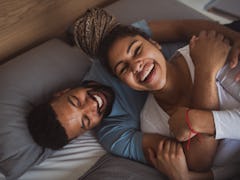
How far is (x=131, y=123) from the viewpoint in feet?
4.21

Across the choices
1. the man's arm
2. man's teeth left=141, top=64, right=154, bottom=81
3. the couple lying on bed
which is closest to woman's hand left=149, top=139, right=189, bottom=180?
the couple lying on bed

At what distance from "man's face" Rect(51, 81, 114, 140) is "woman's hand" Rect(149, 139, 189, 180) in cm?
25

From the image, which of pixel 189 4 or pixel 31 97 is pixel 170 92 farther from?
pixel 189 4

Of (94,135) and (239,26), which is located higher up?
(239,26)

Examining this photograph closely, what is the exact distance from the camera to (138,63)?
1103 mm

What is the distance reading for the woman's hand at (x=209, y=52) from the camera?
108 cm

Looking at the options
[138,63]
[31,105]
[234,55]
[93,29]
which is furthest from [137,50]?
[31,105]

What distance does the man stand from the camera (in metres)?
1.16

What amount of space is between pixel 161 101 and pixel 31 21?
0.60m

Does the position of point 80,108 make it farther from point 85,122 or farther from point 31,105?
point 31,105

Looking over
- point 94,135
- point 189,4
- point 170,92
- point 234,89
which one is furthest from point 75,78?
point 189,4

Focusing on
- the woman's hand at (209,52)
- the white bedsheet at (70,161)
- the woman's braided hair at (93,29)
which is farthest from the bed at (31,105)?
the woman's hand at (209,52)

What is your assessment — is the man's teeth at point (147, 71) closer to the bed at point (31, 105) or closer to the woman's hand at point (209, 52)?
the woman's hand at point (209, 52)

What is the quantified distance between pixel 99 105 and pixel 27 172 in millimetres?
339
